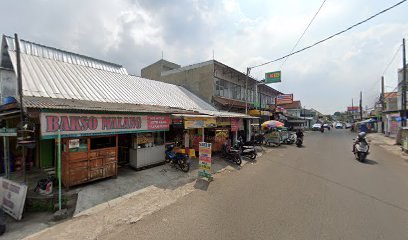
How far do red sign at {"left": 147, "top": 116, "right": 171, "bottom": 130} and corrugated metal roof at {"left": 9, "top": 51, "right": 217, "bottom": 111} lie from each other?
2.67 metres

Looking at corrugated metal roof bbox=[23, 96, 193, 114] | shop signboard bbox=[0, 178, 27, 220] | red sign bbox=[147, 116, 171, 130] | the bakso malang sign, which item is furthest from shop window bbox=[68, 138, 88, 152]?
red sign bbox=[147, 116, 171, 130]

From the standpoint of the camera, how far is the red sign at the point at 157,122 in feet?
31.2

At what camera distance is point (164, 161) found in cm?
1093

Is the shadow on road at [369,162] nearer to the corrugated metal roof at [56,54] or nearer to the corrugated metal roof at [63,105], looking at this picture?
the corrugated metal roof at [63,105]

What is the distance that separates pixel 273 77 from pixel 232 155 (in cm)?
995

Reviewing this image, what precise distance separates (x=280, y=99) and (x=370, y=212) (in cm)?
2659

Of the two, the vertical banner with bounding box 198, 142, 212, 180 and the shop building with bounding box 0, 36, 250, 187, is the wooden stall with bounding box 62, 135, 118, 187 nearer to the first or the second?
the shop building with bounding box 0, 36, 250, 187

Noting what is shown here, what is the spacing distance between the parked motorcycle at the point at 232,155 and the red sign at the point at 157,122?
4433mm

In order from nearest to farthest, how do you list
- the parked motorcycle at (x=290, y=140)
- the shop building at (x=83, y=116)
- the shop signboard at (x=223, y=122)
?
the shop building at (x=83, y=116)
the shop signboard at (x=223, y=122)
the parked motorcycle at (x=290, y=140)

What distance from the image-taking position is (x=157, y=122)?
9.88 m

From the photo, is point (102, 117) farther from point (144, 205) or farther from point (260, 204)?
point (260, 204)

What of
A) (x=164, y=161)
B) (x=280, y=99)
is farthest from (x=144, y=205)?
(x=280, y=99)

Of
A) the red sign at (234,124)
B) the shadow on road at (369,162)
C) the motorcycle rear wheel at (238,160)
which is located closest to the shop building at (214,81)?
the red sign at (234,124)

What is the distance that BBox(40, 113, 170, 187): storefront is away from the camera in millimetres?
6378
